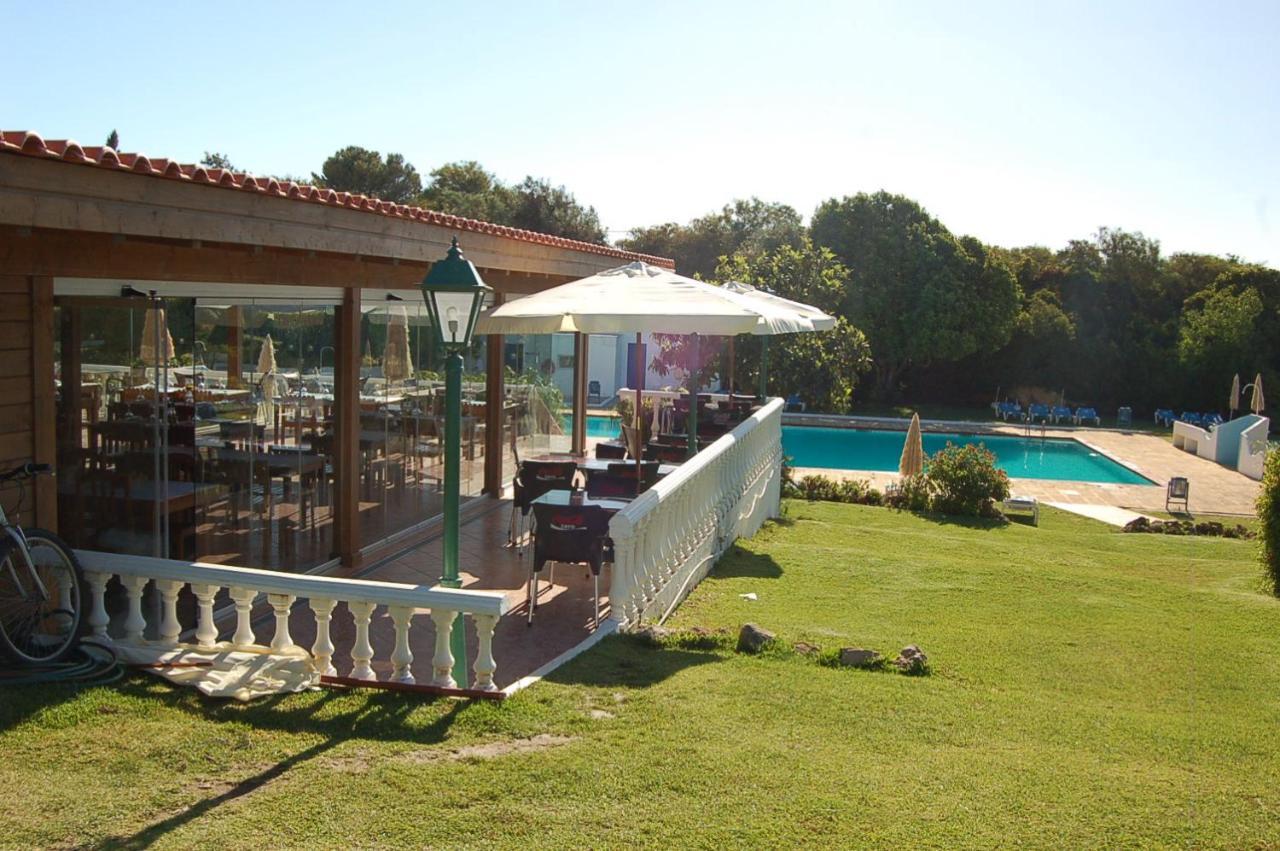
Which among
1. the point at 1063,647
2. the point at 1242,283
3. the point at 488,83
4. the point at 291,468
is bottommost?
the point at 1063,647

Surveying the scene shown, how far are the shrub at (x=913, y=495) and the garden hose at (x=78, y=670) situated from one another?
1592 cm

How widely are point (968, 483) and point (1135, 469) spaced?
11.8 metres

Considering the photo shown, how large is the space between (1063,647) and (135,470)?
7.04m

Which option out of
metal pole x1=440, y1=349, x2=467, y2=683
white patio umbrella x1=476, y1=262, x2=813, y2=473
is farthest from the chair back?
metal pole x1=440, y1=349, x2=467, y2=683

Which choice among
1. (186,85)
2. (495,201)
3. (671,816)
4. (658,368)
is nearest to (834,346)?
(658,368)

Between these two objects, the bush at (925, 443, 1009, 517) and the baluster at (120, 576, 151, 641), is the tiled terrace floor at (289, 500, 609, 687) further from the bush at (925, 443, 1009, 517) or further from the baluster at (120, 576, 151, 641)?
the bush at (925, 443, 1009, 517)

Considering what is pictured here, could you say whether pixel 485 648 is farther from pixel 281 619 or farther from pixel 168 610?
pixel 168 610

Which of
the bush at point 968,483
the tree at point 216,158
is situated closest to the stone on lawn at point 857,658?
the bush at point 968,483

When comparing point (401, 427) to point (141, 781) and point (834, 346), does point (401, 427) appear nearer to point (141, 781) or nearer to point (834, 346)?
point (141, 781)

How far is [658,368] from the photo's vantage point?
75.0ft

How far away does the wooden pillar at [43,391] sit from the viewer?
6.47 meters

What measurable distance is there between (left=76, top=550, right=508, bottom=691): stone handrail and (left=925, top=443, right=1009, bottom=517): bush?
14.6m

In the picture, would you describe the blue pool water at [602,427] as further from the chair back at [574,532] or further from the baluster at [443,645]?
the baluster at [443,645]

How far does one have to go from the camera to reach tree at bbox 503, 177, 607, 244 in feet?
180
